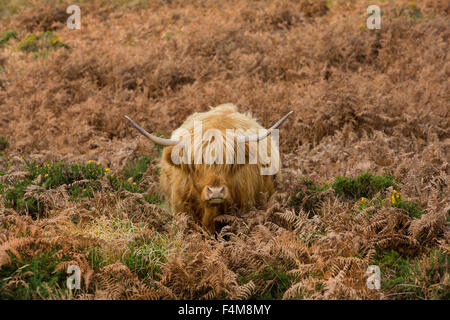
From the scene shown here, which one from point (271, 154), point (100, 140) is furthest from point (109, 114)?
point (271, 154)

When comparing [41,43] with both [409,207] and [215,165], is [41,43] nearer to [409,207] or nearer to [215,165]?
[215,165]

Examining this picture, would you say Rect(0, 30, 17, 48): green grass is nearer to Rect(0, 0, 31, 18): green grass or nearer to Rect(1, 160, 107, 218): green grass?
Rect(0, 0, 31, 18): green grass

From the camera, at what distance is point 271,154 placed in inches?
212

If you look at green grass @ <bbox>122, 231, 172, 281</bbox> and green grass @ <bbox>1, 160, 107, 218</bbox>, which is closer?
green grass @ <bbox>122, 231, 172, 281</bbox>

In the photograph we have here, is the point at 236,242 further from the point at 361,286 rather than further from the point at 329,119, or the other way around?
the point at 329,119

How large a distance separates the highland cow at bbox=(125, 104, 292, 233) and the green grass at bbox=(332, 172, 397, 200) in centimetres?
82

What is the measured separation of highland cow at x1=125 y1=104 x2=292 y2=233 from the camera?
14.8 ft

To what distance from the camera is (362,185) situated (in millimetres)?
5207

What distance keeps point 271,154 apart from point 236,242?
5.29 ft

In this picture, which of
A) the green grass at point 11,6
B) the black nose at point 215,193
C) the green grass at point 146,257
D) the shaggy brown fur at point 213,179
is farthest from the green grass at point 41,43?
the green grass at point 146,257

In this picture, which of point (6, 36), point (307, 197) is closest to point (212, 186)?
point (307, 197)

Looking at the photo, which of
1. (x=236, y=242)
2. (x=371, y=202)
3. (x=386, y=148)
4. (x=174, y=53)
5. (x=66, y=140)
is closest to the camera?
(x=236, y=242)

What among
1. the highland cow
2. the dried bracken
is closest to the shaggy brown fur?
the highland cow

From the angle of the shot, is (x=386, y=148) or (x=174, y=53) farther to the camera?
(x=174, y=53)
